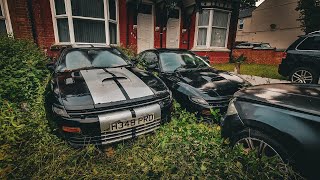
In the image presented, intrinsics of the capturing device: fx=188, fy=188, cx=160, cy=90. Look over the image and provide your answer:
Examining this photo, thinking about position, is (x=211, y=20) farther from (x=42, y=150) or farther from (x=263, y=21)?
(x=263, y=21)

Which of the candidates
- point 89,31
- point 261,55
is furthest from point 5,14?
point 261,55

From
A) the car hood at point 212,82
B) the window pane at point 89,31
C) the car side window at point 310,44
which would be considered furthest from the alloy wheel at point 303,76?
the window pane at point 89,31

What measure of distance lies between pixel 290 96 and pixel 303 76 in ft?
15.9

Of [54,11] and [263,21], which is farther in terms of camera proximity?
[263,21]

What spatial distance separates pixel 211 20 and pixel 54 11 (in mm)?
8094

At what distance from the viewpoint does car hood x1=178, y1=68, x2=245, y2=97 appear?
3.56m

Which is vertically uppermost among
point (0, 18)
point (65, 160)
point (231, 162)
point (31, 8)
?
point (31, 8)

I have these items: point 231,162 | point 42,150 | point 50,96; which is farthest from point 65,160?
point 231,162

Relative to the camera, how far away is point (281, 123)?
187cm

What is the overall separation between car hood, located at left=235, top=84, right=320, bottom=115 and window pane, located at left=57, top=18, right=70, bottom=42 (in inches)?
290

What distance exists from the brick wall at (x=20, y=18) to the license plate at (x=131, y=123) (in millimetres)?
7112

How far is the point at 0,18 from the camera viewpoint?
688 cm

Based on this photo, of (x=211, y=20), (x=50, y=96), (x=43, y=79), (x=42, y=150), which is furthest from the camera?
(x=211, y=20)

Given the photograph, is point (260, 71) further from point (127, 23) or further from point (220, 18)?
point (127, 23)
